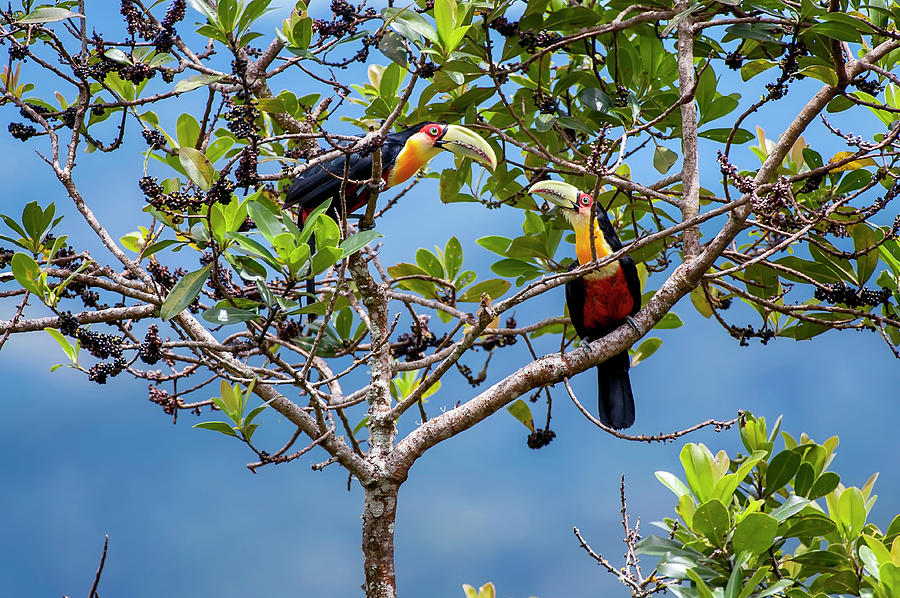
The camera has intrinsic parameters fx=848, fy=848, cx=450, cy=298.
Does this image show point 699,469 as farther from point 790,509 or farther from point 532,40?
point 532,40

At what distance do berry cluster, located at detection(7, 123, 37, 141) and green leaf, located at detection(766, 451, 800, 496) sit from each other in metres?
3.13

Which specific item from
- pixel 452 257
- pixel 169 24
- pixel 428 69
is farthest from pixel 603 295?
pixel 169 24

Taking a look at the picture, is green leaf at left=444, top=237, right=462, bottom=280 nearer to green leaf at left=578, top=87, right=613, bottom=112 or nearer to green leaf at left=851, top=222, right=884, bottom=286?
green leaf at left=578, top=87, right=613, bottom=112

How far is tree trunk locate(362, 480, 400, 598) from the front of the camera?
127 inches

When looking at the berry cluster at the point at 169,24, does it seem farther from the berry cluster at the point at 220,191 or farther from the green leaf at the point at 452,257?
the green leaf at the point at 452,257

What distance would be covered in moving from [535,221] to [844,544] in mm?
1814

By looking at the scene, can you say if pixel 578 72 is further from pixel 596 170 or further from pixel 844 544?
pixel 844 544

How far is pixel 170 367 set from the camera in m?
3.40

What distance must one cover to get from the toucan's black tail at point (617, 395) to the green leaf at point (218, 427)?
1.79 meters

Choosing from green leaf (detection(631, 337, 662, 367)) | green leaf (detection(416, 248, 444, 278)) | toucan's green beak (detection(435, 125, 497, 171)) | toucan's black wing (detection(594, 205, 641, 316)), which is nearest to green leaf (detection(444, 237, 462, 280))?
green leaf (detection(416, 248, 444, 278))

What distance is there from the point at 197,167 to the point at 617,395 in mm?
2227

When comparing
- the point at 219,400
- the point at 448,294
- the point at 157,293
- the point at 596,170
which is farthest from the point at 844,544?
the point at 157,293

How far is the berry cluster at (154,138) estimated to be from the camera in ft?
11.2

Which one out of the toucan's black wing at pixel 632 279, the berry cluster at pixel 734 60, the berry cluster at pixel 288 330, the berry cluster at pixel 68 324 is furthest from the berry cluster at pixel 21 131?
the berry cluster at pixel 734 60
